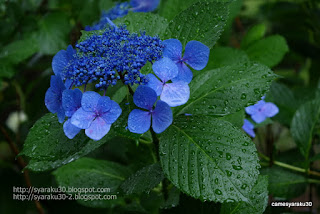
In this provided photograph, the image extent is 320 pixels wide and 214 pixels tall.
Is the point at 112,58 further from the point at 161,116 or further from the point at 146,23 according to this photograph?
the point at 146,23

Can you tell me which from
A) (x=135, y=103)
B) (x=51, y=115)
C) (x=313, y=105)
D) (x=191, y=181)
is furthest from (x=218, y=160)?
(x=313, y=105)

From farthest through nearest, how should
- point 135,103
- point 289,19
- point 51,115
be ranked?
point 289,19, point 51,115, point 135,103

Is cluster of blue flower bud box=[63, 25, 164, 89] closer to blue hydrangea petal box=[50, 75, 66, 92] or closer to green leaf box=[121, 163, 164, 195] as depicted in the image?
blue hydrangea petal box=[50, 75, 66, 92]

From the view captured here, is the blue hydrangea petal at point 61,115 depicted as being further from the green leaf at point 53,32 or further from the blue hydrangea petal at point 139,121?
the green leaf at point 53,32

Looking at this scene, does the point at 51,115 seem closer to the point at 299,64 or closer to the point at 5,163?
the point at 5,163

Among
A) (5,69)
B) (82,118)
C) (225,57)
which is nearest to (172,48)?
(82,118)
